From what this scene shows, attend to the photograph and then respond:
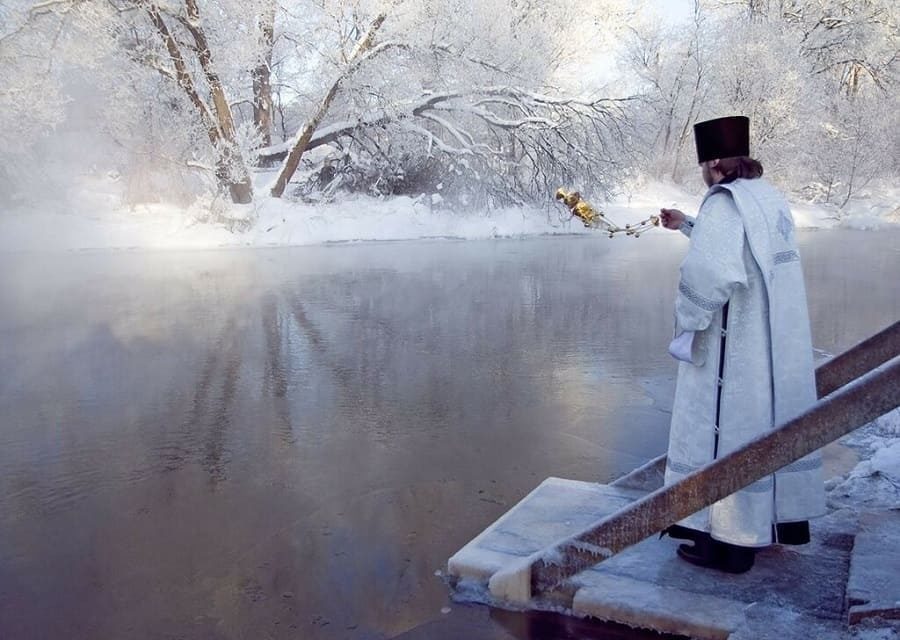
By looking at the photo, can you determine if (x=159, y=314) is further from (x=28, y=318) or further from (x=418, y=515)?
(x=418, y=515)

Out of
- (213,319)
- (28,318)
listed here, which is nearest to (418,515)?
(213,319)

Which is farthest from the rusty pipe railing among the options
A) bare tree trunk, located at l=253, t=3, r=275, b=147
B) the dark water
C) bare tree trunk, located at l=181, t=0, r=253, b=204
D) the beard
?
bare tree trunk, located at l=253, t=3, r=275, b=147

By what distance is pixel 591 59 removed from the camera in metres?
35.3

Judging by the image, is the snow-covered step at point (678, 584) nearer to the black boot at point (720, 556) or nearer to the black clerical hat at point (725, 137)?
the black boot at point (720, 556)

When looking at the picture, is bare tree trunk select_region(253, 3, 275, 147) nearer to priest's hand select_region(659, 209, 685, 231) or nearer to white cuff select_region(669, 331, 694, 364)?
priest's hand select_region(659, 209, 685, 231)

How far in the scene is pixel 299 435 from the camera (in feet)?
18.1

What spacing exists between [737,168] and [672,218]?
346 mm

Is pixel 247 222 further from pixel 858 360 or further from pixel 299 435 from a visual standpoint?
pixel 858 360

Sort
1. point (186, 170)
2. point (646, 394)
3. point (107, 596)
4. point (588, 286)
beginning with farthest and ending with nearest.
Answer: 1. point (186, 170)
2. point (588, 286)
3. point (646, 394)
4. point (107, 596)

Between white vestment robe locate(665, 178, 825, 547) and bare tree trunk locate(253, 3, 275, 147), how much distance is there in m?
20.5

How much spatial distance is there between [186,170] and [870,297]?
60.1 feet

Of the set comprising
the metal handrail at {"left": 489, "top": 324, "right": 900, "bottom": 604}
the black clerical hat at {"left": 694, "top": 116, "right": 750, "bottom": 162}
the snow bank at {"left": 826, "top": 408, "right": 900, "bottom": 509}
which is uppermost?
the black clerical hat at {"left": 694, "top": 116, "right": 750, "bottom": 162}

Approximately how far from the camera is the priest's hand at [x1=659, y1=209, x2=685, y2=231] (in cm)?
346

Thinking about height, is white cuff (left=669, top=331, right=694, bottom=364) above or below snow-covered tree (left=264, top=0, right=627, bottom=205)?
below
